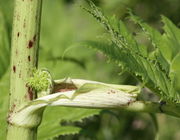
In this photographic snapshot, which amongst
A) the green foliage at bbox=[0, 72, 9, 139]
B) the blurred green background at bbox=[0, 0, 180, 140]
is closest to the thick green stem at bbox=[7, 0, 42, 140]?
the green foliage at bbox=[0, 72, 9, 139]

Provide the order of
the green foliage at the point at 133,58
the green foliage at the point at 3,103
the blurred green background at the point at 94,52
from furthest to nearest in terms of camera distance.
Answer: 1. the blurred green background at the point at 94,52
2. the green foliage at the point at 3,103
3. the green foliage at the point at 133,58

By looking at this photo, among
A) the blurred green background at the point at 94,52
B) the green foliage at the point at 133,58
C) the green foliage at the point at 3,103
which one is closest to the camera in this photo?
the green foliage at the point at 133,58

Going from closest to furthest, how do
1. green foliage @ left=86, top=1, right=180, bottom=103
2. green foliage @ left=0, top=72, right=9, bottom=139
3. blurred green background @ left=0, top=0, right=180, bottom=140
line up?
green foliage @ left=86, top=1, right=180, bottom=103 → green foliage @ left=0, top=72, right=9, bottom=139 → blurred green background @ left=0, top=0, right=180, bottom=140

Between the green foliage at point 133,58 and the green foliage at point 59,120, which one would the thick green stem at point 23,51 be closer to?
the green foliage at point 133,58

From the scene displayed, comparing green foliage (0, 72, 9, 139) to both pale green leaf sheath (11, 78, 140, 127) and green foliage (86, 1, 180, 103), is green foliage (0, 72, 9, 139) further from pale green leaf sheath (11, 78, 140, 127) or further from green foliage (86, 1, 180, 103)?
green foliage (86, 1, 180, 103)

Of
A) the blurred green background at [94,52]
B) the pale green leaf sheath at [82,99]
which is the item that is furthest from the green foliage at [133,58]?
the blurred green background at [94,52]
